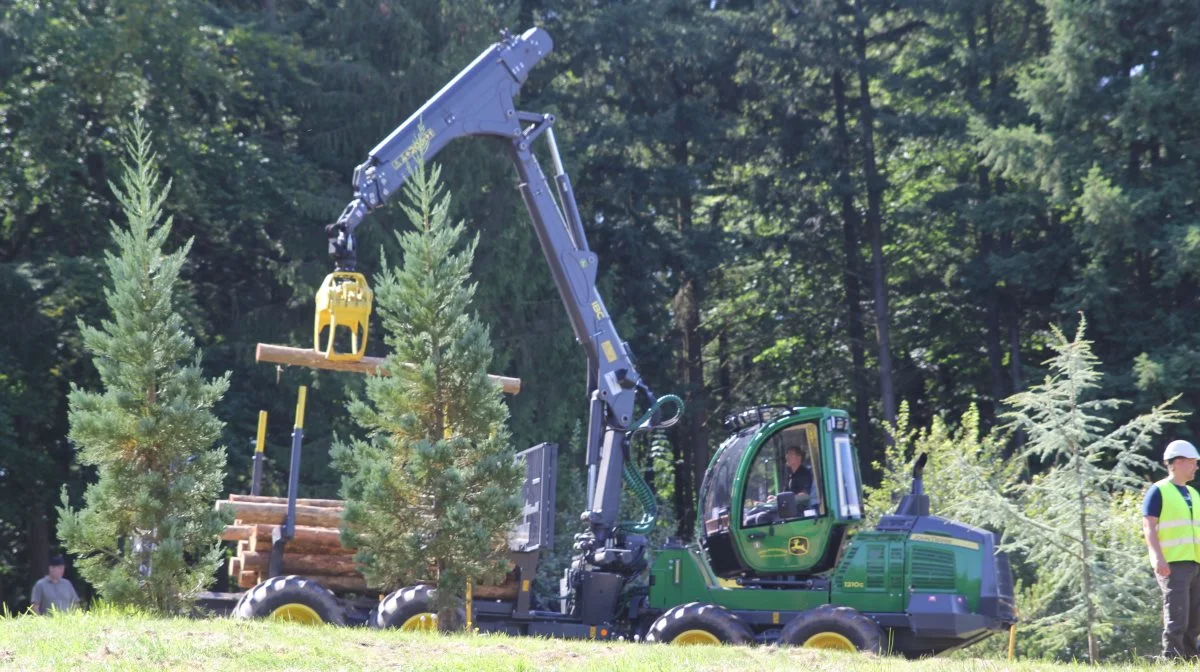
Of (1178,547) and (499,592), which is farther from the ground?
(1178,547)

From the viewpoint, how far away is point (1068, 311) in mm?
27328

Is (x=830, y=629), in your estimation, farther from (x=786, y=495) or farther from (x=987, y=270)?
(x=987, y=270)

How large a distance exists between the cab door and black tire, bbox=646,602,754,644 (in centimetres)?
107

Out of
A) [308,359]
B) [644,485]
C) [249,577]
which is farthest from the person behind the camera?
[644,485]

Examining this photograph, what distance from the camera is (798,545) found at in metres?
13.9

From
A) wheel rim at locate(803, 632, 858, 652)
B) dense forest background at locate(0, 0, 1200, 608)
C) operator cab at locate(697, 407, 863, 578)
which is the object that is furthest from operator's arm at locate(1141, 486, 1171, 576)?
dense forest background at locate(0, 0, 1200, 608)

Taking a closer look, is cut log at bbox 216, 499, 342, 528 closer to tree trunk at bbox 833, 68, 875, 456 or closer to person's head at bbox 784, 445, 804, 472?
person's head at bbox 784, 445, 804, 472

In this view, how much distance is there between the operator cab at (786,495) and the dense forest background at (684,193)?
9.67 meters

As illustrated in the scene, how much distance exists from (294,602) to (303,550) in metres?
0.93

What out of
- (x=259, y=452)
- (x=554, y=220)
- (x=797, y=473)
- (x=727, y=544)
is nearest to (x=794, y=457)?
(x=797, y=473)

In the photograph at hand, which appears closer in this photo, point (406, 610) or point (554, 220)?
point (406, 610)

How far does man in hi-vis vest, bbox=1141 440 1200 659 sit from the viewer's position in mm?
10633

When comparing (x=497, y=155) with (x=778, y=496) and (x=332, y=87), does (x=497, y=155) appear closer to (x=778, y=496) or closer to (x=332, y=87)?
(x=332, y=87)

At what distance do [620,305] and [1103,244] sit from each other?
9895 millimetres
